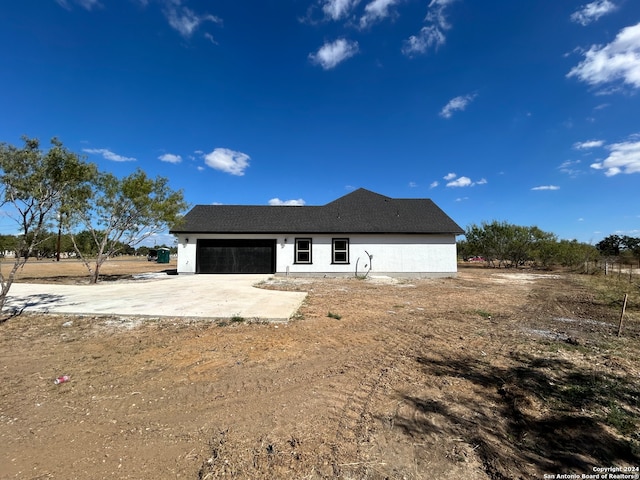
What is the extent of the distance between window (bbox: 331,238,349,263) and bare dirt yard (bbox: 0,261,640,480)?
11.6 metres

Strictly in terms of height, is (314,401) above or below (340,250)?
below

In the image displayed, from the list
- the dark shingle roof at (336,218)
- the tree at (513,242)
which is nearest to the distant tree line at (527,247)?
the tree at (513,242)

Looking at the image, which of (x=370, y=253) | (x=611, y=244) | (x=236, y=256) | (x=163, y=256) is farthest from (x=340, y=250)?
(x=611, y=244)

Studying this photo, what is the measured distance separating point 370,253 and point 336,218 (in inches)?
127

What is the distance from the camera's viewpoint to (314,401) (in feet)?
11.2

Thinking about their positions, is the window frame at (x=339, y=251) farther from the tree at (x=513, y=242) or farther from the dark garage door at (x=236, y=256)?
the tree at (x=513, y=242)

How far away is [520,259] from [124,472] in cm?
3364

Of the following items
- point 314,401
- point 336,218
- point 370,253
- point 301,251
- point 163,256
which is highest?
point 336,218

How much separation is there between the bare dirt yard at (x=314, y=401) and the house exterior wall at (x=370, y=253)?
37.5ft

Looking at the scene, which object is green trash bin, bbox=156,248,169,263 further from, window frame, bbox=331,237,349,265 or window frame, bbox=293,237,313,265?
window frame, bbox=331,237,349,265

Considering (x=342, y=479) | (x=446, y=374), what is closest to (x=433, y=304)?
(x=446, y=374)

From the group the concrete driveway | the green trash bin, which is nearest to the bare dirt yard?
the concrete driveway

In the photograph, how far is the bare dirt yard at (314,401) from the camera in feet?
8.04

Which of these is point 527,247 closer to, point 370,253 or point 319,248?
point 370,253
